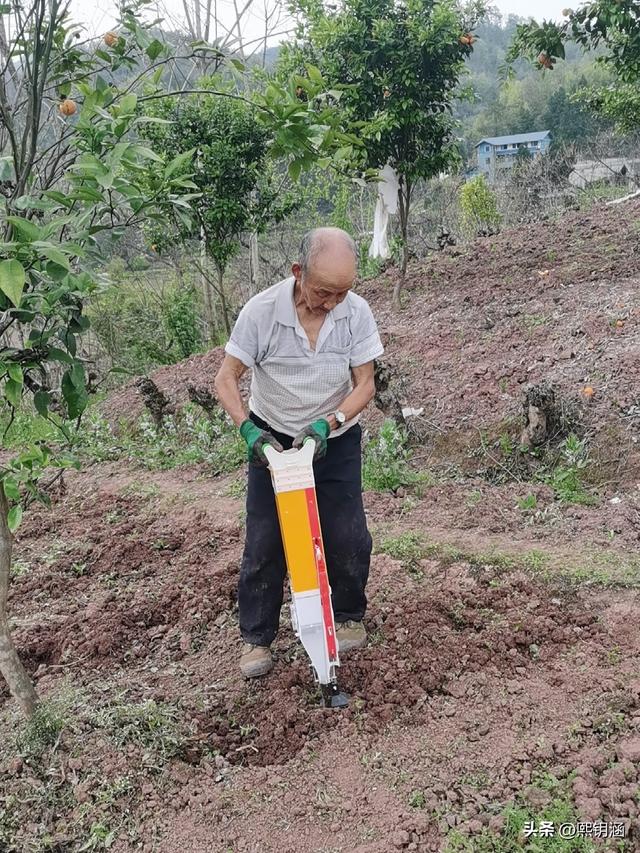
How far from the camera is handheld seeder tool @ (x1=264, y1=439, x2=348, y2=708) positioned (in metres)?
2.24

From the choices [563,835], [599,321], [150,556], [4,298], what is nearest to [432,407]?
[599,321]

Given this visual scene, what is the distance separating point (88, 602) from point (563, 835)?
2525 mm

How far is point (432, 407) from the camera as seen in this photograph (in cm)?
547

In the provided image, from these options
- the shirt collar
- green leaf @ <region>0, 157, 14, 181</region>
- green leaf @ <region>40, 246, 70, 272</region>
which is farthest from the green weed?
green leaf @ <region>40, 246, 70, 272</region>

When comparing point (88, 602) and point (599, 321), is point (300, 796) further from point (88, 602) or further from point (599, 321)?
point (599, 321)

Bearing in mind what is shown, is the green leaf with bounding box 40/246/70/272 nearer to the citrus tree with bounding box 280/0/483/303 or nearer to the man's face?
the man's face

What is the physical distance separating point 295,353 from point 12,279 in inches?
50.7

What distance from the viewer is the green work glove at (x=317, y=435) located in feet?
7.69

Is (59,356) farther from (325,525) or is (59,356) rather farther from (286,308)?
(325,525)

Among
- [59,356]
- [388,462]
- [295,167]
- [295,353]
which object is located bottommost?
[388,462]

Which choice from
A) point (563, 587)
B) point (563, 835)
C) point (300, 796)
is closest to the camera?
point (563, 835)

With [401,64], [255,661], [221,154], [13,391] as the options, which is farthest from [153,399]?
[13,391]

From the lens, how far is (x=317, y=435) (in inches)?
92.3

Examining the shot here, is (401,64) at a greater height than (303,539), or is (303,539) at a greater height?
(401,64)
